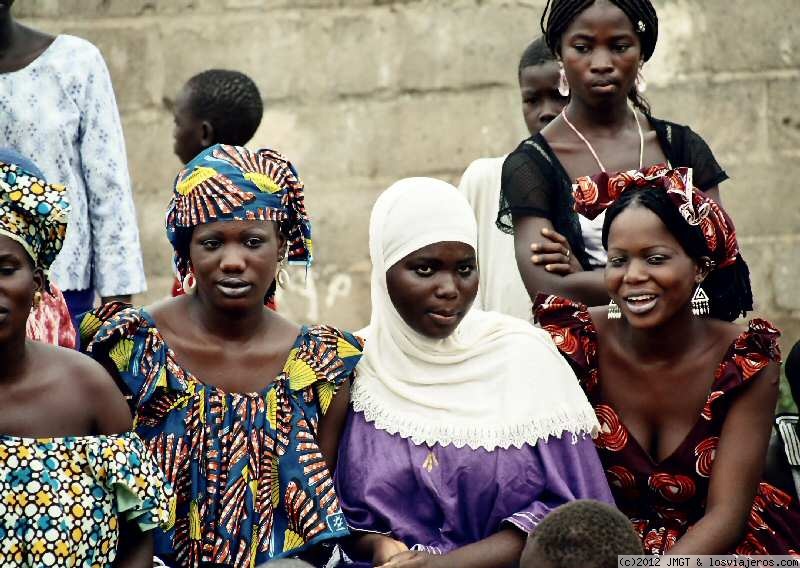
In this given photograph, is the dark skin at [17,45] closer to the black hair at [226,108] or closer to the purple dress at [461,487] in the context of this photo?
the black hair at [226,108]

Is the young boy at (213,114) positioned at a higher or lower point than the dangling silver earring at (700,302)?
higher

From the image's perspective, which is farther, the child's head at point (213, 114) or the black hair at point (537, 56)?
the child's head at point (213, 114)

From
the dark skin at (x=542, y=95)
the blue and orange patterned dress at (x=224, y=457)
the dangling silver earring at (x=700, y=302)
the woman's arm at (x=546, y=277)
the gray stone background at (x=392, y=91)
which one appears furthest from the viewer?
the gray stone background at (x=392, y=91)

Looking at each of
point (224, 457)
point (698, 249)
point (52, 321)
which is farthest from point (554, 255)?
point (52, 321)

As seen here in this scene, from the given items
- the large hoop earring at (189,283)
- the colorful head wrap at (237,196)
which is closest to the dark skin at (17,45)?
the large hoop earring at (189,283)

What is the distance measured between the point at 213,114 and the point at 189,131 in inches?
5.0

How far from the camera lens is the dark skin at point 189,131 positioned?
23.4 ft

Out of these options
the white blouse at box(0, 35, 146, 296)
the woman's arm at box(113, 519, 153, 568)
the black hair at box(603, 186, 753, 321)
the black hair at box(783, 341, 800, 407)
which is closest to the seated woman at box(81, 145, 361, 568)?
the woman's arm at box(113, 519, 153, 568)

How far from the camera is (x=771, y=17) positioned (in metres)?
8.11

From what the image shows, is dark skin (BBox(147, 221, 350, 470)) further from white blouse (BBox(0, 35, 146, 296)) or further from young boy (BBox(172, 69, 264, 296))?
young boy (BBox(172, 69, 264, 296))

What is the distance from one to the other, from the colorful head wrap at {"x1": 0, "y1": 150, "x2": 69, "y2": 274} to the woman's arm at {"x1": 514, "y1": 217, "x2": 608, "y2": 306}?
5.73ft

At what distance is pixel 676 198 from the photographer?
5129 mm

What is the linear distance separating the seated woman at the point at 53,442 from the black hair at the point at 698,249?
5.65 feet

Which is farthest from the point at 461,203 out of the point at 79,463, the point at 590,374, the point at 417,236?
the point at 79,463
